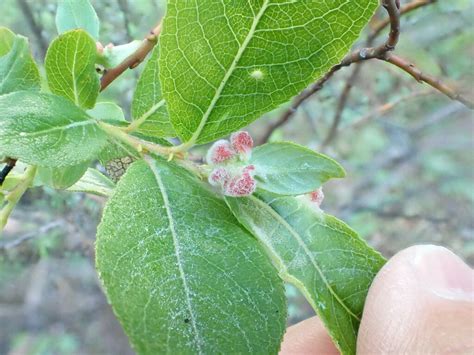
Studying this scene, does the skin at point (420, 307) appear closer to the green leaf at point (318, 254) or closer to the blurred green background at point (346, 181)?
the green leaf at point (318, 254)

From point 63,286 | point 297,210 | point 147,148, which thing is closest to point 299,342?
point 297,210

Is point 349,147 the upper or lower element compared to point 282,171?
lower

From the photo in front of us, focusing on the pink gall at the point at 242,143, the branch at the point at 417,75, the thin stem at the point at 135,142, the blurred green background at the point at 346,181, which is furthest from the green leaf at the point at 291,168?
the blurred green background at the point at 346,181

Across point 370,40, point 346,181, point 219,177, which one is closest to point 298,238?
point 219,177

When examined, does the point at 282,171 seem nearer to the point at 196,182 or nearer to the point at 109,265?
the point at 196,182

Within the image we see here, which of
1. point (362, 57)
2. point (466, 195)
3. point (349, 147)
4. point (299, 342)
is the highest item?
point (362, 57)

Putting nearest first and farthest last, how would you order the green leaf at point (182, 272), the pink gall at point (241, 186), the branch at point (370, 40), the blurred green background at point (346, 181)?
the green leaf at point (182, 272), the pink gall at point (241, 186), the branch at point (370, 40), the blurred green background at point (346, 181)

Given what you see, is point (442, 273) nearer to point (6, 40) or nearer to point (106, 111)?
point (106, 111)
